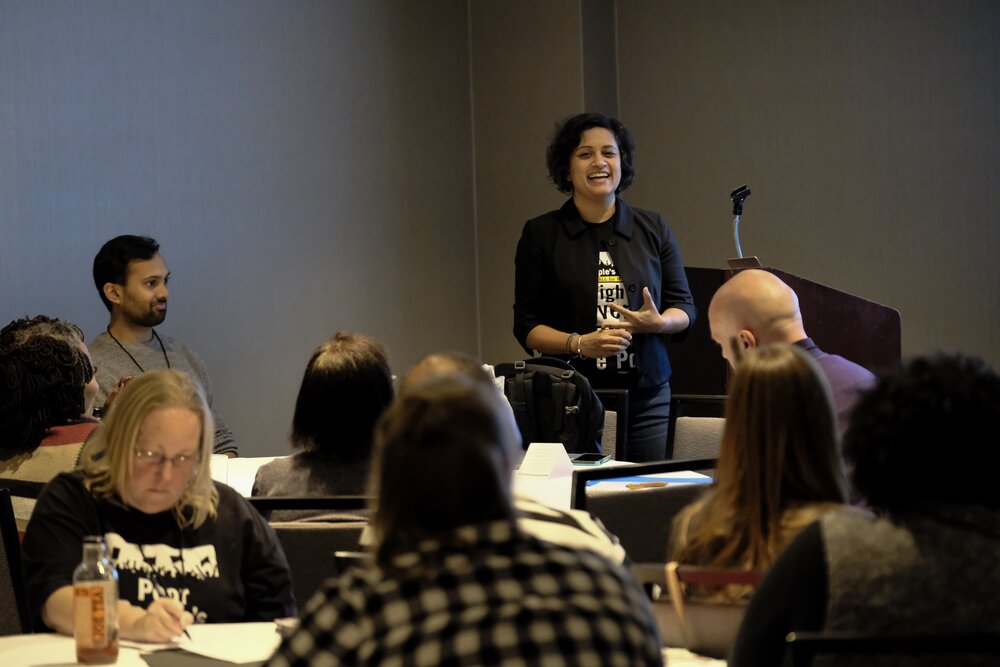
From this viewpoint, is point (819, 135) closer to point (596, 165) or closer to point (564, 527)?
point (596, 165)

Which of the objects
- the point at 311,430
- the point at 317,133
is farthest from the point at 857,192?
the point at 311,430

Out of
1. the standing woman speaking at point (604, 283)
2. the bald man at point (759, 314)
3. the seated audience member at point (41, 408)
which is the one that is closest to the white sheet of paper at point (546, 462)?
the bald man at point (759, 314)

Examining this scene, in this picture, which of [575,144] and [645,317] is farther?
[575,144]

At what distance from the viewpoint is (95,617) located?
2.08m

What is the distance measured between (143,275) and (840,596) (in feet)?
13.8

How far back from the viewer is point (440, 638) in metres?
1.37

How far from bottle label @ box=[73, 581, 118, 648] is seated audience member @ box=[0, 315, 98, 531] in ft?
4.34

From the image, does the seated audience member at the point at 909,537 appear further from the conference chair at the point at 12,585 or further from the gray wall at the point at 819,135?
the gray wall at the point at 819,135

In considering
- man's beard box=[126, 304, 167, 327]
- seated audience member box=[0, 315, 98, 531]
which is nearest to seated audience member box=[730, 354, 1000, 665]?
seated audience member box=[0, 315, 98, 531]

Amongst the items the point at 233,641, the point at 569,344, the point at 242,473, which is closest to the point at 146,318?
the point at 242,473

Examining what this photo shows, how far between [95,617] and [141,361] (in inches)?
129

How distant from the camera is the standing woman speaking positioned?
4820 mm

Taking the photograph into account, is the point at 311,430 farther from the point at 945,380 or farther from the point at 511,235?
the point at 511,235

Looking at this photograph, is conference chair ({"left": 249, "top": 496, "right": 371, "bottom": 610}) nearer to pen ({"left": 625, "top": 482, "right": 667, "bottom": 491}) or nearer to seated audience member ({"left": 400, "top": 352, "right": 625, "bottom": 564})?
seated audience member ({"left": 400, "top": 352, "right": 625, "bottom": 564})
